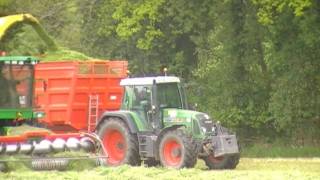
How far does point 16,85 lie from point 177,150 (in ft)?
12.4

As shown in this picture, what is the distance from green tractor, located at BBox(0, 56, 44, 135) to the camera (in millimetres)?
14117

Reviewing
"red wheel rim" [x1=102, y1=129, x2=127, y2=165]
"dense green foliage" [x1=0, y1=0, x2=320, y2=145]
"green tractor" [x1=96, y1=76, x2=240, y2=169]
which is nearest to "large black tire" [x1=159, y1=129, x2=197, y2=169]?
"green tractor" [x1=96, y1=76, x2=240, y2=169]

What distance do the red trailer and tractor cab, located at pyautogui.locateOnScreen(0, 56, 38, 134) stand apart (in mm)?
3845

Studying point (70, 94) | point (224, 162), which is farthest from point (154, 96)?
point (70, 94)

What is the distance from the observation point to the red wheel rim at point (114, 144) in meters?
17.1

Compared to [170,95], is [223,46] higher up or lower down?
higher up

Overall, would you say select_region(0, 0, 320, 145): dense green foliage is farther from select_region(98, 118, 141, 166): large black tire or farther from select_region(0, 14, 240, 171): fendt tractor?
select_region(98, 118, 141, 166): large black tire

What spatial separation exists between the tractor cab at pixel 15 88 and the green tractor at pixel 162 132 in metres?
2.35

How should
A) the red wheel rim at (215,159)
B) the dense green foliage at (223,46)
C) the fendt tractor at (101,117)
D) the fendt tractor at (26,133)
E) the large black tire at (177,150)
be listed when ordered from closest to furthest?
the fendt tractor at (26,133), the fendt tractor at (101,117), the large black tire at (177,150), the red wheel rim at (215,159), the dense green foliage at (223,46)

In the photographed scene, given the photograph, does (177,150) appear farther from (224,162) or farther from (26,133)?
(26,133)

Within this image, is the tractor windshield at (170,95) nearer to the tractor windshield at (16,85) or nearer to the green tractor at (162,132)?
the green tractor at (162,132)

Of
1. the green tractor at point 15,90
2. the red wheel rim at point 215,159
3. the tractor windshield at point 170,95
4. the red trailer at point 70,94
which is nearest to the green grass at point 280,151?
the red trailer at point 70,94

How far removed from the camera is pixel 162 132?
52.6ft

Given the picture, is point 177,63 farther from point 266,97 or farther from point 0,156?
point 0,156
